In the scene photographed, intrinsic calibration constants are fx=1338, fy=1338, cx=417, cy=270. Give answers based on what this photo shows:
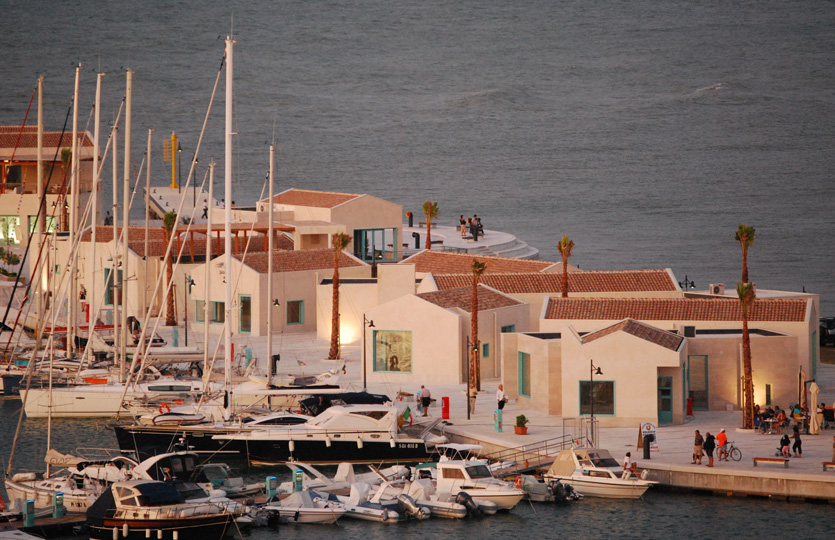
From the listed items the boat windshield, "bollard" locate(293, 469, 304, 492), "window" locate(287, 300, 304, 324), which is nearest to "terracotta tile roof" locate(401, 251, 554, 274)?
"window" locate(287, 300, 304, 324)

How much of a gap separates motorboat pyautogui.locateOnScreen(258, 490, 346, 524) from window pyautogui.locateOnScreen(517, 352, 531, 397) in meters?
11.9

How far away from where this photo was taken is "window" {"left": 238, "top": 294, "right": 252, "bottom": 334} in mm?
61438

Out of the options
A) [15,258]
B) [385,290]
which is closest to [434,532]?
[385,290]

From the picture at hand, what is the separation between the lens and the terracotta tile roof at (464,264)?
65.1m

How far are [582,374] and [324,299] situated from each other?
2096 centimetres

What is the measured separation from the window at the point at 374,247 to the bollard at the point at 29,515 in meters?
45.0

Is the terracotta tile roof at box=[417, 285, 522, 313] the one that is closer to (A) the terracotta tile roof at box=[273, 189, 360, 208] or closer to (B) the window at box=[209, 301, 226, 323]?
(B) the window at box=[209, 301, 226, 323]

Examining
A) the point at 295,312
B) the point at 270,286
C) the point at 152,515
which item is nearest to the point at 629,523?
the point at 152,515

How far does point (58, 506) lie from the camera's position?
33281 millimetres

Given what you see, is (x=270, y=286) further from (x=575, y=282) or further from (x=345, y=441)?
(x=575, y=282)

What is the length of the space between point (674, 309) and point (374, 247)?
3182 cm

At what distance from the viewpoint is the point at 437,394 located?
156ft

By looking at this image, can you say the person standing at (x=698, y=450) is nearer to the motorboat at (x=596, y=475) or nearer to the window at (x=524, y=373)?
the motorboat at (x=596, y=475)

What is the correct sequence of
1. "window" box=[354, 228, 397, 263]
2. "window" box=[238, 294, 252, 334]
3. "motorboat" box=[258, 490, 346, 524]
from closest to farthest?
"motorboat" box=[258, 490, 346, 524]
"window" box=[238, 294, 252, 334]
"window" box=[354, 228, 397, 263]
